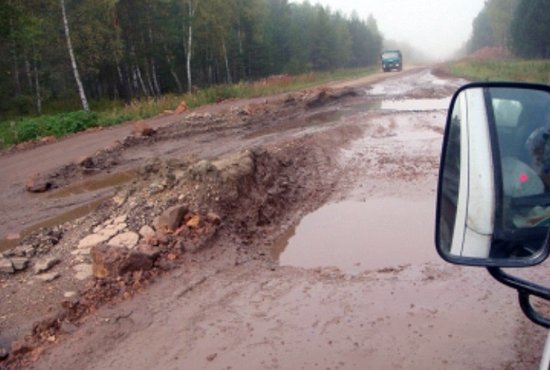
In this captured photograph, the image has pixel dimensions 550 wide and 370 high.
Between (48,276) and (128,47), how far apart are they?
27.9 meters

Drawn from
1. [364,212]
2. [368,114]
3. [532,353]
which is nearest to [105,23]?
[368,114]

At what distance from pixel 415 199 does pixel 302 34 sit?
56.0m

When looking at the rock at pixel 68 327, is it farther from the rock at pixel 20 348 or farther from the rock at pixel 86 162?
the rock at pixel 86 162

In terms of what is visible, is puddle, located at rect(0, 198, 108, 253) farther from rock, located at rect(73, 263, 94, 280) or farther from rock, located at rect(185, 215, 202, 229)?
rock, located at rect(185, 215, 202, 229)

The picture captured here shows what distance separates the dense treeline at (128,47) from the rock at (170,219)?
16507 mm

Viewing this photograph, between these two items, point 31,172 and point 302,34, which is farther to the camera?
point 302,34

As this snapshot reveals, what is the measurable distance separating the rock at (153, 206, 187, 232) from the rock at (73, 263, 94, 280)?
0.85 metres

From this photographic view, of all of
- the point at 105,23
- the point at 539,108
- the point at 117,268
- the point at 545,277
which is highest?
the point at 105,23

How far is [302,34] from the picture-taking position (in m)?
59.2

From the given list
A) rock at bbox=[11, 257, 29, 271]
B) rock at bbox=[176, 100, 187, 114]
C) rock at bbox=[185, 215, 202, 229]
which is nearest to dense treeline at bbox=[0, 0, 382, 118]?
rock at bbox=[176, 100, 187, 114]

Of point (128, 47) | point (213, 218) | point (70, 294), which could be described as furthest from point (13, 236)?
point (128, 47)

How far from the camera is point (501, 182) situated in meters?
1.46

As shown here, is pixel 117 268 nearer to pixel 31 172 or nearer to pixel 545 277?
pixel 545 277

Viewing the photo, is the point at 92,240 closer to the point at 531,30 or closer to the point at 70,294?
the point at 70,294
